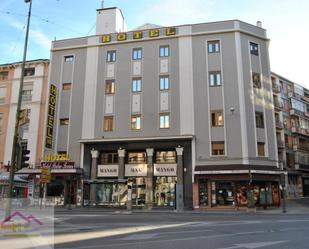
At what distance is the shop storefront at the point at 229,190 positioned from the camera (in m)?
31.7

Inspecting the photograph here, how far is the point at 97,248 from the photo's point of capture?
9.64m

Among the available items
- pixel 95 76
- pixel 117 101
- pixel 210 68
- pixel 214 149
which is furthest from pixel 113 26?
pixel 214 149

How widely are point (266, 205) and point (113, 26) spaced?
83.6 ft

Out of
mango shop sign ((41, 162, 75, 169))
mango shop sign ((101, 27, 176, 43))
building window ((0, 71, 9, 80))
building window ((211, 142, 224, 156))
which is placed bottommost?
mango shop sign ((41, 162, 75, 169))

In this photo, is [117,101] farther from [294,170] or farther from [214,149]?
[294,170]

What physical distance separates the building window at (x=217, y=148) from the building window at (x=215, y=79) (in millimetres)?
6060

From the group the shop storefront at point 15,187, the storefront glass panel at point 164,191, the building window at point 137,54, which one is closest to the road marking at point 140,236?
the storefront glass panel at point 164,191

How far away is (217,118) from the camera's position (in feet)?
113

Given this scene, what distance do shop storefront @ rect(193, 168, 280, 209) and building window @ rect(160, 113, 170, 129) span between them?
235 inches

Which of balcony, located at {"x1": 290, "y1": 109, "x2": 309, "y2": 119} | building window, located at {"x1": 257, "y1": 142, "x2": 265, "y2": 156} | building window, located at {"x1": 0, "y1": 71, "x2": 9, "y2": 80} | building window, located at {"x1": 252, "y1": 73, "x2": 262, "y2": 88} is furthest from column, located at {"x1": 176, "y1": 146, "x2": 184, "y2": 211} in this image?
balcony, located at {"x1": 290, "y1": 109, "x2": 309, "y2": 119}

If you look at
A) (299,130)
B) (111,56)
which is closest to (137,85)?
(111,56)

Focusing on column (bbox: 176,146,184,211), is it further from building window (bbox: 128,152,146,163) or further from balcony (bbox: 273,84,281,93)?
balcony (bbox: 273,84,281,93)

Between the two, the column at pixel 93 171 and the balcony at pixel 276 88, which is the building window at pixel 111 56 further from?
the balcony at pixel 276 88

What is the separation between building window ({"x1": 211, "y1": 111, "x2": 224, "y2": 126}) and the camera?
112 feet
